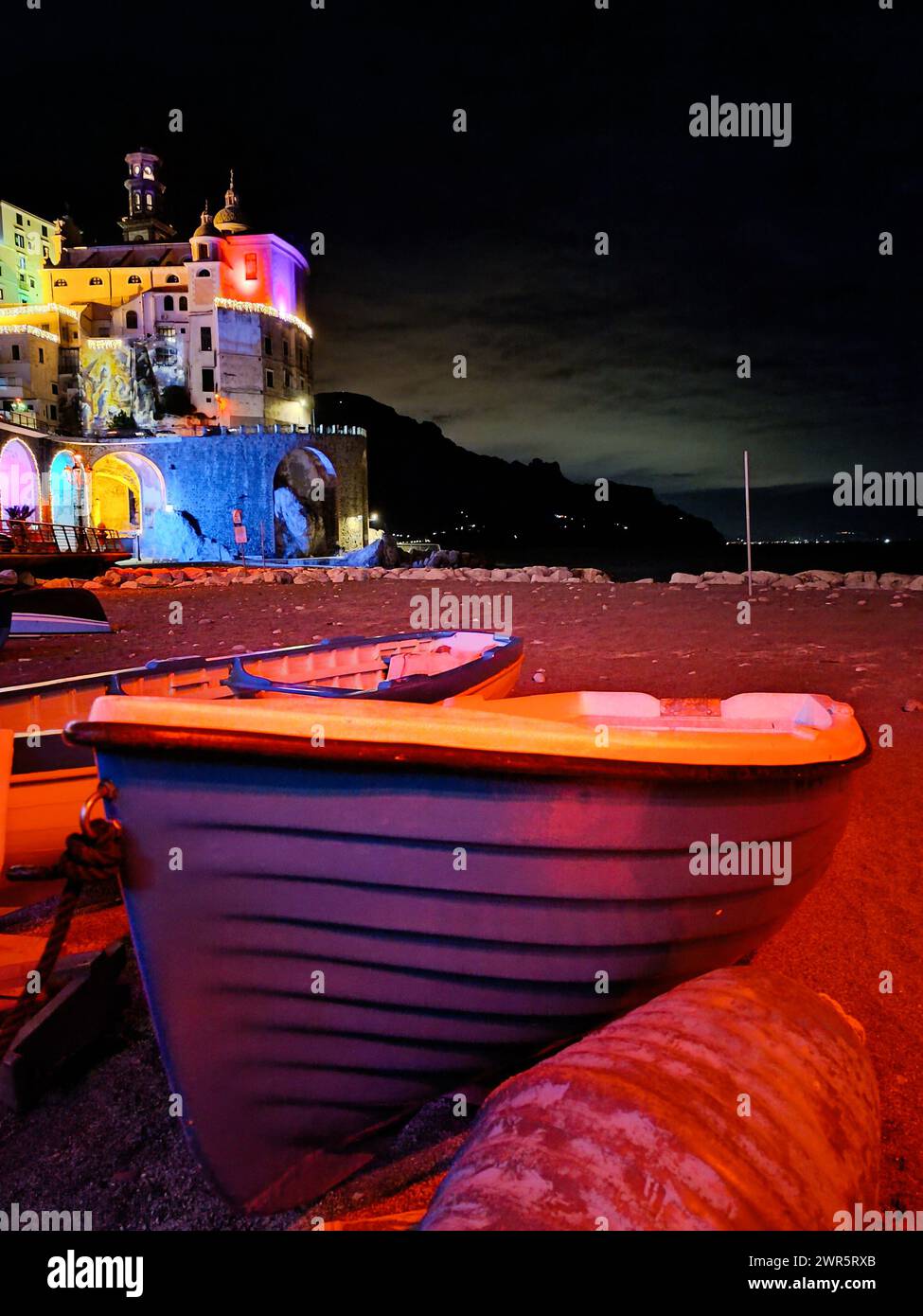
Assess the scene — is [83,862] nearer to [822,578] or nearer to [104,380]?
[822,578]

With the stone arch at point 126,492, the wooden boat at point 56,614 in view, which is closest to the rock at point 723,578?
the wooden boat at point 56,614

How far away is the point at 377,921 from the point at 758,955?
209 cm

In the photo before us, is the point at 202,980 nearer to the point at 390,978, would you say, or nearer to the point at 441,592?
the point at 390,978

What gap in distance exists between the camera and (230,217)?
53500 mm

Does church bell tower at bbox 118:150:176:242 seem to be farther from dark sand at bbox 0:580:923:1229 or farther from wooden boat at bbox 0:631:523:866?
wooden boat at bbox 0:631:523:866

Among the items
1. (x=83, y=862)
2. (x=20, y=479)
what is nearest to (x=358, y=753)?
(x=83, y=862)

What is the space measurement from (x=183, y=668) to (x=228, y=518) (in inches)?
1690

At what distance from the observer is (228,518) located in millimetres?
46312

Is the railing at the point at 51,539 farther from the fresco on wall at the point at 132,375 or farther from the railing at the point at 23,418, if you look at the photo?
the fresco on wall at the point at 132,375

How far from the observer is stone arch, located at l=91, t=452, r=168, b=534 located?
4719 centimetres

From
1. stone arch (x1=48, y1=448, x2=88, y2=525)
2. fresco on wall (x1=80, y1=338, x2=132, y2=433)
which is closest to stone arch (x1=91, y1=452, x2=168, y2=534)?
stone arch (x1=48, y1=448, x2=88, y2=525)

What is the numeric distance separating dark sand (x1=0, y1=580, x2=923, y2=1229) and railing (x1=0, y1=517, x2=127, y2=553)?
18988 millimetres
